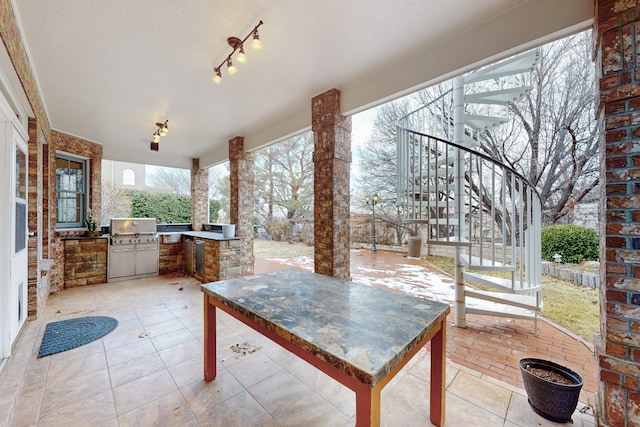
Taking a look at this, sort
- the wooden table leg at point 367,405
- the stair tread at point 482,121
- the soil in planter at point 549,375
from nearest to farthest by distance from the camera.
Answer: the wooden table leg at point 367,405, the soil in planter at point 549,375, the stair tread at point 482,121

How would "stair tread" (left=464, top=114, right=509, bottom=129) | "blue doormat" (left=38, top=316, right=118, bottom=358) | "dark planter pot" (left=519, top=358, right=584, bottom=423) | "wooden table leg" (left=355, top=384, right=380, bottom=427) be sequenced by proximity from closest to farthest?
"wooden table leg" (left=355, top=384, right=380, bottom=427)
"dark planter pot" (left=519, top=358, right=584, bottom=423)
"blue doormat" (left=38, top=316, right=118, bottom=358)
"stair tread" (left=464, top=114, right=509, bottom=129)

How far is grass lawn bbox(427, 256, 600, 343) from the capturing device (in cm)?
286

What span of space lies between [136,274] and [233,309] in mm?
4695

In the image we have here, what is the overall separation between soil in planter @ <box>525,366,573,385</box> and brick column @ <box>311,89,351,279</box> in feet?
6.25

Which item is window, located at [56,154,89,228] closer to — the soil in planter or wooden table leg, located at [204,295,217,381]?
wooden table leg, located at [204,295,217,381]

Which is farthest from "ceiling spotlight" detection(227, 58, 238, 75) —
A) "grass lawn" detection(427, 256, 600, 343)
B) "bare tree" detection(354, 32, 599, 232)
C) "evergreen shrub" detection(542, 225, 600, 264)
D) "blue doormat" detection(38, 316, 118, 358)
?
"evergreen shrub" detection(542, 225, 600, 264)

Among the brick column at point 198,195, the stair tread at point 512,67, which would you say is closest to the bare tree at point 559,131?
the stair tread at point 512,67

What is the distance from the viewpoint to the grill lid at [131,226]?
4.88 m

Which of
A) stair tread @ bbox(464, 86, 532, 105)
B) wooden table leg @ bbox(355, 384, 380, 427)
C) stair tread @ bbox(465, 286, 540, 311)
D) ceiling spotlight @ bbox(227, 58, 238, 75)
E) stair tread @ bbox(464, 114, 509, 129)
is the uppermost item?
stair tread @ bbox(464, 86, 532, 105)

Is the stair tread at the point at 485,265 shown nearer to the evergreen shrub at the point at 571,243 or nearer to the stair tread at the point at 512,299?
the stair tread at the point at 512,299

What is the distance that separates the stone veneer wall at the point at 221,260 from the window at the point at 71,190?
2.88m

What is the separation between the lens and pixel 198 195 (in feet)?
22.2

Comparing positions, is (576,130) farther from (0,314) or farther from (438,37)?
(0,314)

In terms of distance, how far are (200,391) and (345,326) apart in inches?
53.9
